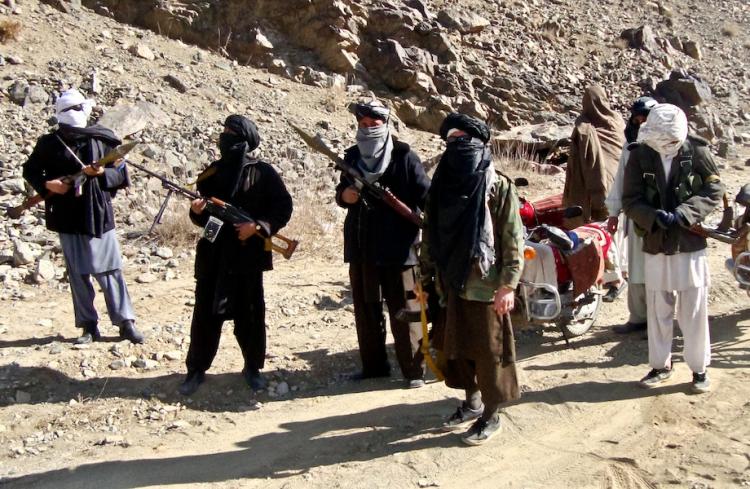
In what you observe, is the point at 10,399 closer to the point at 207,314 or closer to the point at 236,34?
the point at 207,314

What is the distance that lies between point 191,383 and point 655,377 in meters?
3.11

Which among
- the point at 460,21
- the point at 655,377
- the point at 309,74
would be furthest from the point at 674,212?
the point at 460,21

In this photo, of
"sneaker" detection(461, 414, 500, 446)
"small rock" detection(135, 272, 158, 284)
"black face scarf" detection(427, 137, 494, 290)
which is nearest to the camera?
"black face scarf" detection(427, 137, 494, 290)

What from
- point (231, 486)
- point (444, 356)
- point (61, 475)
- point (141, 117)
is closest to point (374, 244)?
point (444, 356)

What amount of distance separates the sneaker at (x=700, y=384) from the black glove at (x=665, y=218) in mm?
1039

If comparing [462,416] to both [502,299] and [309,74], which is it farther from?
[309,74]

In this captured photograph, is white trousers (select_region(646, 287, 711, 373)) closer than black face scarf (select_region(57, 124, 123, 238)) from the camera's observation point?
Yes

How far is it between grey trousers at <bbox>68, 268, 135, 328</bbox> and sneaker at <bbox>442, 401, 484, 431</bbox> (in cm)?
278

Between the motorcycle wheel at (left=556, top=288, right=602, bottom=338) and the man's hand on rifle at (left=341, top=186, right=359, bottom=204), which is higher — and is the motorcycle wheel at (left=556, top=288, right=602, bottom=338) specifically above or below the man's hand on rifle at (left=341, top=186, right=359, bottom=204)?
below

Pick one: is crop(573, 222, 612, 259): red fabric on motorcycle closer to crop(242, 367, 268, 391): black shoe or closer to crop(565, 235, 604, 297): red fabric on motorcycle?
crop(565, 235, 604, 297): red fabric on motorcycle

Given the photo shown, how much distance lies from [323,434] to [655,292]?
2242 mm

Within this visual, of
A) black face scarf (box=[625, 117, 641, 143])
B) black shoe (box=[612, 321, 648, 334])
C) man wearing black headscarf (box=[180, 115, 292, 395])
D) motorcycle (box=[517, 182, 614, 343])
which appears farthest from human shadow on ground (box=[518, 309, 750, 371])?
man wearing black headscarf (box=[180, 115, 292, 395])

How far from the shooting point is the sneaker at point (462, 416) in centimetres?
472

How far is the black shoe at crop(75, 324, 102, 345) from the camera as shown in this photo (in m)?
6.12
